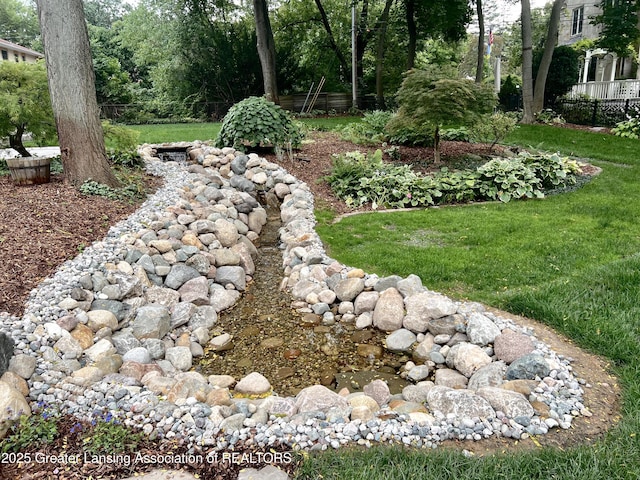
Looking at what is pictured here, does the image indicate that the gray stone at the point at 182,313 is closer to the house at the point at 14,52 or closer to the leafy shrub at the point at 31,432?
the leafy shrub at the point at 31,432

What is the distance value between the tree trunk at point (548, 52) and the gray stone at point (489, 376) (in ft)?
39.6

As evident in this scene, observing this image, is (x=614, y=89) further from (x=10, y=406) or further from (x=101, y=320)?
(x=10, y=406)

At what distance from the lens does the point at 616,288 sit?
11.8 feet

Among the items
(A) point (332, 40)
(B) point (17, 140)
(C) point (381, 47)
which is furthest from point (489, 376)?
A: (A) point (332, 40)

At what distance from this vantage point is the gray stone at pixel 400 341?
3.50 m

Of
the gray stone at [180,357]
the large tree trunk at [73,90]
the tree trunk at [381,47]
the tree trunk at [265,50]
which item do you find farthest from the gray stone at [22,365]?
the tree trunk at [381,47]

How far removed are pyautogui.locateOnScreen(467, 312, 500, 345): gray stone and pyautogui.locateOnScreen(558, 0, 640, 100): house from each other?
15.7m

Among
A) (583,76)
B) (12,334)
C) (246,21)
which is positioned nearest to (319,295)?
(12,334)

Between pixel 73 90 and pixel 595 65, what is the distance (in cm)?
2297

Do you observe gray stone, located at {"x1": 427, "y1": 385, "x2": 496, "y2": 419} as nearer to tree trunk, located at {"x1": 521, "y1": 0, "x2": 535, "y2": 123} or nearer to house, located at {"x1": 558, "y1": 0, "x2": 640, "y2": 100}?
tree trunk, located at {"x1": 521, "y1": 0, "x2": 535, "y2": 123}

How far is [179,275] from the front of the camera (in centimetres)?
449

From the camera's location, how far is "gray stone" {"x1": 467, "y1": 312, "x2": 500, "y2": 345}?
3.25 metres

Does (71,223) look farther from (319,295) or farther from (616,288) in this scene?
(616,288)

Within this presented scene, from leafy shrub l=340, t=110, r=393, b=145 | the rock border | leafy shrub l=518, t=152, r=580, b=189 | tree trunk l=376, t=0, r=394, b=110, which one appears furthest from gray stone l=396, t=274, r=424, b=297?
tree trunk l=376, t=0, r=394, b=110
